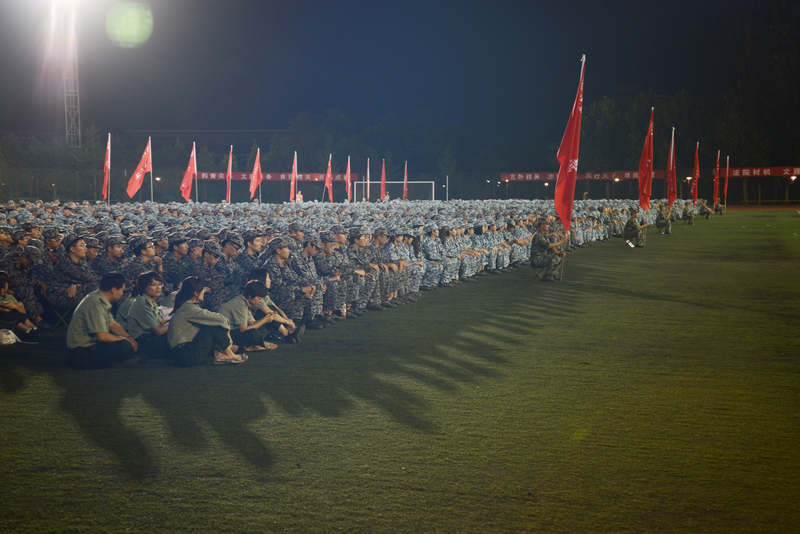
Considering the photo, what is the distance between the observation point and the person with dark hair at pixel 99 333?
6.96m

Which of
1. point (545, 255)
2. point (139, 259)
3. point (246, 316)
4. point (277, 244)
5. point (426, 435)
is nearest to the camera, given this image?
point (426, 435)

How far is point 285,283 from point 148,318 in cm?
219

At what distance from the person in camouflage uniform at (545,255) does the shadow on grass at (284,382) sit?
494 centimetres

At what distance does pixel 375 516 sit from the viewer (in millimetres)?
3936

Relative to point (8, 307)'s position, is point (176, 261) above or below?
above

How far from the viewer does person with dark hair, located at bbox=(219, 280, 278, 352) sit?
25.9 ft

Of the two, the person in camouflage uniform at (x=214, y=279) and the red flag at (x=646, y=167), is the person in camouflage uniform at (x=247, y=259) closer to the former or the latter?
the person in camouflage uniform at (x=214, y=279)

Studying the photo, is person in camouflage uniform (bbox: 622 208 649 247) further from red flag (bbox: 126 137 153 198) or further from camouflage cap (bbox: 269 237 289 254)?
red flag (bbox: 126 137 153 198)

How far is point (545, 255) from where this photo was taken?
48.9 ft

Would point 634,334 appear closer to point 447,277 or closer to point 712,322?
point 712,322

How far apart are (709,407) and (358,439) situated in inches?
130

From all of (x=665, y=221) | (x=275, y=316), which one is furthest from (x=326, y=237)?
(x=665, y=221)

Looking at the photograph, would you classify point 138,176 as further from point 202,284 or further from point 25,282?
point 202,284

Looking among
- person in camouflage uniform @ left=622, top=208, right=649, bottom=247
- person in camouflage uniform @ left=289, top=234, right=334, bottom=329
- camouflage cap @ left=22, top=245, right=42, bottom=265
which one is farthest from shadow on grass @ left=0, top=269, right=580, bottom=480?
person in camouflage uniform @ left=622, top=208, right=649, bottom=247
